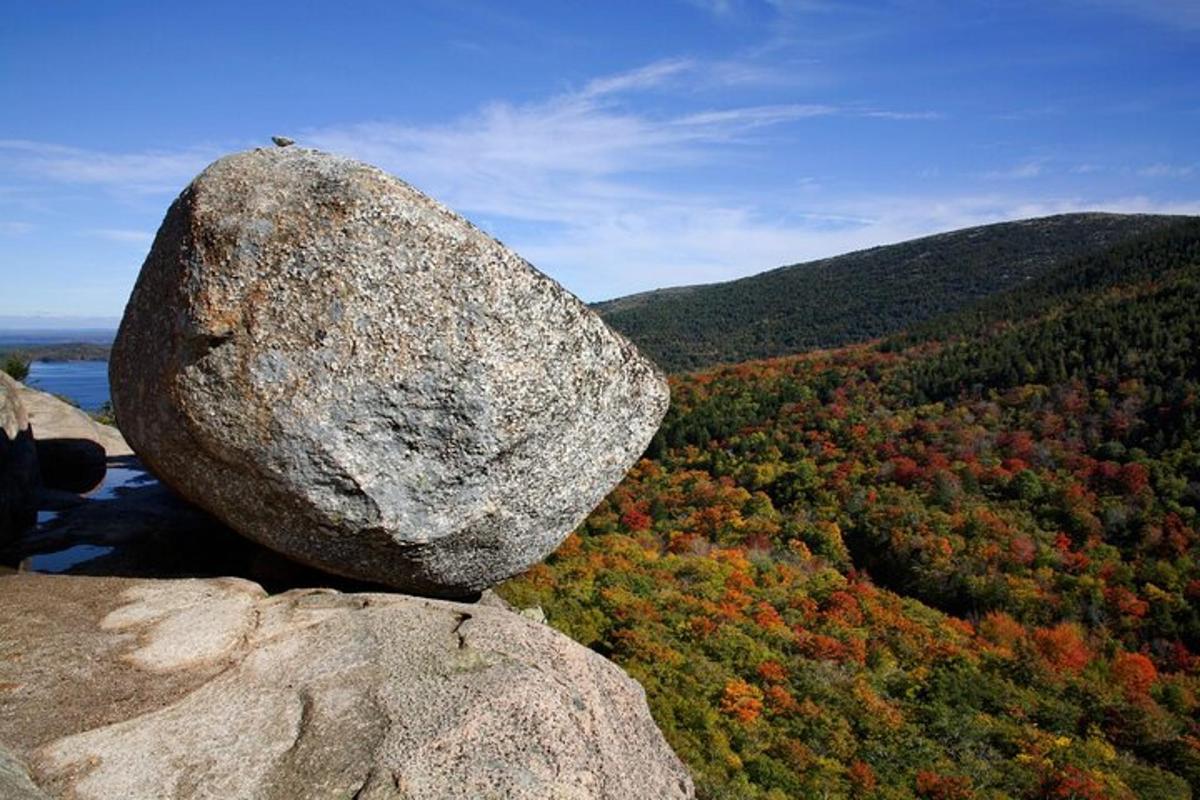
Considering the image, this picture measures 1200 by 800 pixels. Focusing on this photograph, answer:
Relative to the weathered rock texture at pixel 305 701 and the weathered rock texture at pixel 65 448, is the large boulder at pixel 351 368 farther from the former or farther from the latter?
the weathered rock texture at pixel 65 448

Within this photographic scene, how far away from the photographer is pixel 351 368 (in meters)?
6.33

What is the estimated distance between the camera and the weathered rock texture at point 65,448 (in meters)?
12.2

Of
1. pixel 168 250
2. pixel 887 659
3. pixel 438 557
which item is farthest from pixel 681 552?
pixel 168 250

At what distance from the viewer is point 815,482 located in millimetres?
35875

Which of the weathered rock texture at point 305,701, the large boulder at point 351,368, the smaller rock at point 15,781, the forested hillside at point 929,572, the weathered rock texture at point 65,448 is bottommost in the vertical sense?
the forested hillside at point 929,572

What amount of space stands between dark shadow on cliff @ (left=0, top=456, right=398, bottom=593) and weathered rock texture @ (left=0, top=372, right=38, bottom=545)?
0.58 ft

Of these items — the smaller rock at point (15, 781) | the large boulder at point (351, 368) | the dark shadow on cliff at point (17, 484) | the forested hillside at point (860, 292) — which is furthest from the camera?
the forested hillside at point (860, 292)

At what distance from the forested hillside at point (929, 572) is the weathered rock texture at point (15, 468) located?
1042 centimetres

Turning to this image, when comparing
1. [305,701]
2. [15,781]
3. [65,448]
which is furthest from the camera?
[65,448]

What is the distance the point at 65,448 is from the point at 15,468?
3106mm

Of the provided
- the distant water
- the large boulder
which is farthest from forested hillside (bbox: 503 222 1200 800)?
the distant water

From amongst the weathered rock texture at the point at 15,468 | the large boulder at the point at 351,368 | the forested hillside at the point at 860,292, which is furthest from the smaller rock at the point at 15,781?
the forested hillside at the point at 860,292

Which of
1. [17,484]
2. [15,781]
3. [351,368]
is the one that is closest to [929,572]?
[351,368]

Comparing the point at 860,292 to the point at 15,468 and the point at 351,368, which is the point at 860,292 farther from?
the point at 351,368
